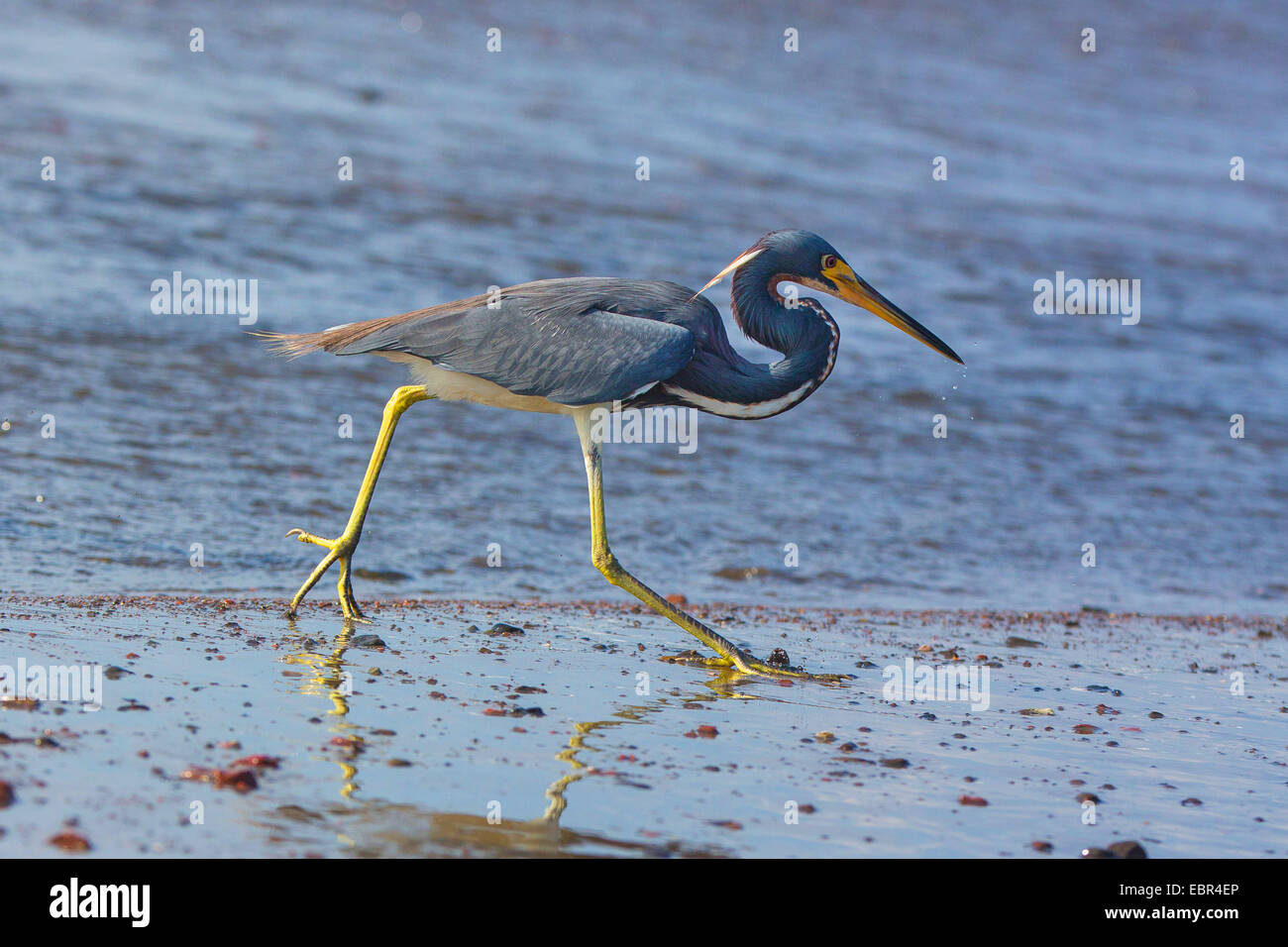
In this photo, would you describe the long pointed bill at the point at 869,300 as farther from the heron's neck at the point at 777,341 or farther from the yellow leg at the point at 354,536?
the yellow leg at the point at 354,536

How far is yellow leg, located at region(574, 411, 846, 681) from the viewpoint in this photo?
638cm

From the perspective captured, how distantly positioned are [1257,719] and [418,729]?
3441 mm

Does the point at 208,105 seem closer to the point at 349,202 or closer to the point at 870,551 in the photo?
the point at 349,202

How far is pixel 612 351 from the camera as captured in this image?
634 centimetres

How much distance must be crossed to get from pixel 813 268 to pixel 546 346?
1285mm

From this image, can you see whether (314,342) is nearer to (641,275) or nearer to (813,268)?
(813,268)

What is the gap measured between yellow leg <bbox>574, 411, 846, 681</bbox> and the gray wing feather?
0.24m

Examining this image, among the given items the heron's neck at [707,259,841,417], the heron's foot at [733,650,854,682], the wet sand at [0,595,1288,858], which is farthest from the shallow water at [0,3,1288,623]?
the heron's neck at [707,259,841,417]

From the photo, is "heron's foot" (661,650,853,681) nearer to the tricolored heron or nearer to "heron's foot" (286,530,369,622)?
the tricolored heron

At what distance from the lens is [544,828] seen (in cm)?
446

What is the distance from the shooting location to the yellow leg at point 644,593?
638cm

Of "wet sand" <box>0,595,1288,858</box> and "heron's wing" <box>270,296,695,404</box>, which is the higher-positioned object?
"heron's wing" <box>270,296,695,404</box>

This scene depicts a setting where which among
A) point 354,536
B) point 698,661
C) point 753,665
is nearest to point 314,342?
point 354,536
